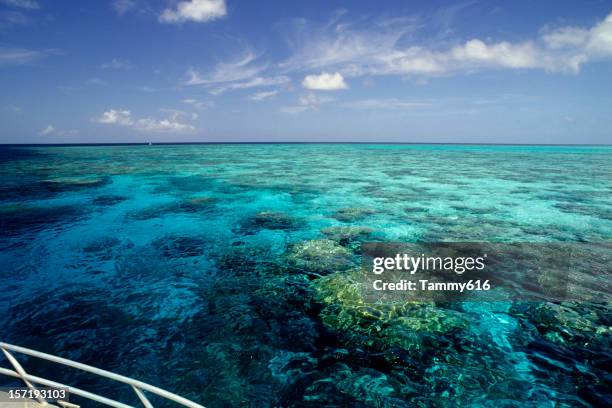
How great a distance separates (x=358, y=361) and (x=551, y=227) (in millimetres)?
16168

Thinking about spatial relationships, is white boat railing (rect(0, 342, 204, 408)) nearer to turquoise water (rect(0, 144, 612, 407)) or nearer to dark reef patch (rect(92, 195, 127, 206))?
turquoise water (rect(0, 144, 612, 407))

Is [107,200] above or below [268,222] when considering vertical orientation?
above

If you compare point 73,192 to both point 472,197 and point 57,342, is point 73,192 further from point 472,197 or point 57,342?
point 472,197

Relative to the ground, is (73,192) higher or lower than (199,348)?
higher

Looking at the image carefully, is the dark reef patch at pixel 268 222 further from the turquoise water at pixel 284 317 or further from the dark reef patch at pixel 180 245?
the dark reef patch at pixel 180 245

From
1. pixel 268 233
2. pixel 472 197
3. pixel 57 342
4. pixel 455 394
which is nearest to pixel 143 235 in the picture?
pixel 268 233

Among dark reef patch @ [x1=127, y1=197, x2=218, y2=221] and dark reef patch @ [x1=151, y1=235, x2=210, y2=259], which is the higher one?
dark reef patch @ [x1=127, y1=197, x2=218, y2=221]

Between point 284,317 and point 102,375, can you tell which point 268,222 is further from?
point 102,375

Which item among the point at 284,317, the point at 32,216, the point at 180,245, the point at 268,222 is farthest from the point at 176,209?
the point at 284,317

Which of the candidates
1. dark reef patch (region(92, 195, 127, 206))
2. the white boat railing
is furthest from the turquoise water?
dark reef patch (region(92, 195, 127, 206))

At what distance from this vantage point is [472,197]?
25672 millimetres

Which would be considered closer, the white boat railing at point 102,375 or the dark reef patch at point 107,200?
the white boat railing at point 102,375

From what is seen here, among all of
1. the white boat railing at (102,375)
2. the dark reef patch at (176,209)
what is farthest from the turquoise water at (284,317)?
the white boat railing at (102,375)

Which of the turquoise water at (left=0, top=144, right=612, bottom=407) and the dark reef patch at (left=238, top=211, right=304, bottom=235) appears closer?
the turquoise water at (left=0, top=144, right=612, bottom=407)
